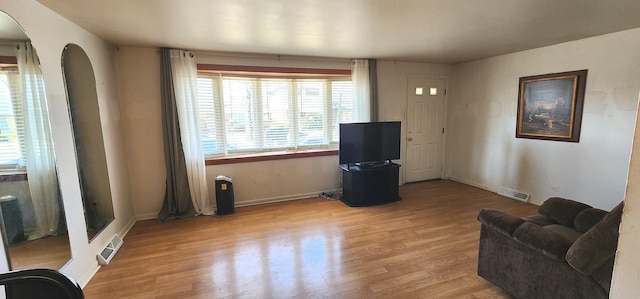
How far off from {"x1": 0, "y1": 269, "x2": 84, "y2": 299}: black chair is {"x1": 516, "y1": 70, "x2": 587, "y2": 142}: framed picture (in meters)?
4.93

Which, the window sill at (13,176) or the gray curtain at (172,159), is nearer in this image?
the window sill at (13,176)

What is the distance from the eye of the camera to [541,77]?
3715 millimetres

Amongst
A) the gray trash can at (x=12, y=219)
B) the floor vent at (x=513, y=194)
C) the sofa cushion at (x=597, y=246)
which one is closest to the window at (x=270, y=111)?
the gray trash can at (x=12, y=219)

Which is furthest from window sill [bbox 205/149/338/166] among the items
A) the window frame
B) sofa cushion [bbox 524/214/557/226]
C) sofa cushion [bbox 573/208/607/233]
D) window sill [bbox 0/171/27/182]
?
sofa cushion [bbox 573/208/607/233]

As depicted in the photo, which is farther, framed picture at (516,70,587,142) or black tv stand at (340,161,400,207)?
black tv stand at (340,161,400,207)

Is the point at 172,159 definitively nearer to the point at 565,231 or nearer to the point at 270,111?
the point at 270,111

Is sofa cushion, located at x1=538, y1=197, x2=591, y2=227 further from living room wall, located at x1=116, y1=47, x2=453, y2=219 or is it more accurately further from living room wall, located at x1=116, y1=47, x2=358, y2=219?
living room wall, located at x1=116, y1=47, x2=358, y2=219

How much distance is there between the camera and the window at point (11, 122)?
1620mm

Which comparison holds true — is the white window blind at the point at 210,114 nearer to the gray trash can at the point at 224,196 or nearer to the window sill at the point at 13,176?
the gray trash can at the point at 224,196

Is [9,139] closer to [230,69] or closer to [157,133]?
[157,133]

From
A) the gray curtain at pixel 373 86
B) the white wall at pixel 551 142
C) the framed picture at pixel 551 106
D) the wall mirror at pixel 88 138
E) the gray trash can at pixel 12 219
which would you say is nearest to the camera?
the gray trash can at pixel 12 219

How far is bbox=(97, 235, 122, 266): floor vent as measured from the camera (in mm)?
2510

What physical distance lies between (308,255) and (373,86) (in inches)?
117

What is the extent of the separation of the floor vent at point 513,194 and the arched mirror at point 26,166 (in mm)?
5475
